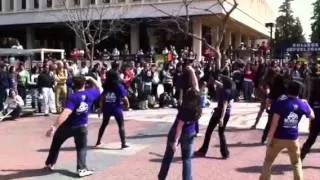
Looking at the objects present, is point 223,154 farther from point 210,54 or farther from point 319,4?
point 319,4

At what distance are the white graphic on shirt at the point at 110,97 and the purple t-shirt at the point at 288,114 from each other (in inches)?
173

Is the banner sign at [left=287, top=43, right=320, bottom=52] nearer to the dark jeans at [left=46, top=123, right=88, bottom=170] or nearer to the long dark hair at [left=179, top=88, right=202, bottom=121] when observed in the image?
the dark jeans at [left=46, top=123, right=88, bottom=170]

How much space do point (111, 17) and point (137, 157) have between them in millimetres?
40391

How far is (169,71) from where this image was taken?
21.9 metres

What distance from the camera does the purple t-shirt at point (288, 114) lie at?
7.78 metres

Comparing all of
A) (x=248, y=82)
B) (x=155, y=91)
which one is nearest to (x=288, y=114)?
(x=155, y=91)

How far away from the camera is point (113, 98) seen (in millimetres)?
11523

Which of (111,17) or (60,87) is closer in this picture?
(60,87)

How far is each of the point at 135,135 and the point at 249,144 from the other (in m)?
2.87

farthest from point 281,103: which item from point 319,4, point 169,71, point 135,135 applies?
point 319,4

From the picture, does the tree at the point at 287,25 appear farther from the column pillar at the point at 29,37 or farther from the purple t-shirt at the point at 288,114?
the purple t-shirt at the point at 288,114

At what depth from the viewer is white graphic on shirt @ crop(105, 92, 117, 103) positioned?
11.5 m

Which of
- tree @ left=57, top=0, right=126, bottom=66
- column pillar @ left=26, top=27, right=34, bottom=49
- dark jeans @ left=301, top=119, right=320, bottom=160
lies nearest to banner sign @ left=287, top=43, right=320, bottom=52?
dark jeans @ left=301, top=119, right=320, bottom=160

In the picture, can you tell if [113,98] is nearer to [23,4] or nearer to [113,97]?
[113,97]
